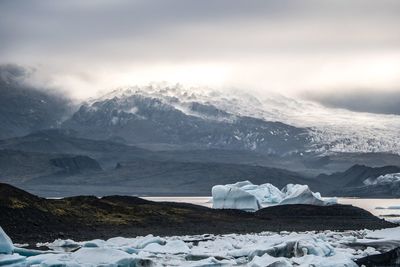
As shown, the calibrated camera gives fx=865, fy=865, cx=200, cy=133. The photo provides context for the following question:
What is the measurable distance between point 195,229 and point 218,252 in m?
18.8

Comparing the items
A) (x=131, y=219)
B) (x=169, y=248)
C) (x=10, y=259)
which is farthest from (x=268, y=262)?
(x=131, y=219)

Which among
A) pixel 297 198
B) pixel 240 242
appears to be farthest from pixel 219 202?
pixel 240 242

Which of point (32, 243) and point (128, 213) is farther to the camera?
point (128, 213)

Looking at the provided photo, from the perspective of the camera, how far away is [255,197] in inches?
3492

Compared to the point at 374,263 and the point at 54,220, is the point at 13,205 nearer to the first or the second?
the point at 54,220

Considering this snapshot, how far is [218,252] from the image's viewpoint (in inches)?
1510

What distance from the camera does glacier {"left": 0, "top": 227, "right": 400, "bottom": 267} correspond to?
32188 mm

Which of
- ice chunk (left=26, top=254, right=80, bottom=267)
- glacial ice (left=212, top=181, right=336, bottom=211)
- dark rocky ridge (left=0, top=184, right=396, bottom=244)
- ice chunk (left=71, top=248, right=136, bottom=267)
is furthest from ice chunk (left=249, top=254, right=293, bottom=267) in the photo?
glacial ice (left=212, top=181, right=336, bottom=211)

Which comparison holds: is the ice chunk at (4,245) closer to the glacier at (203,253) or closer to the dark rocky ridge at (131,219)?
the glacier at (203,253)

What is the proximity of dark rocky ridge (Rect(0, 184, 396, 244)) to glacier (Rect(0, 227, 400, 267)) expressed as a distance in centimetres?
681

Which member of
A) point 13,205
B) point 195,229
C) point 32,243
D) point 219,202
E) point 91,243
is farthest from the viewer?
point 219,202

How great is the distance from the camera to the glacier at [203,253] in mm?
32188

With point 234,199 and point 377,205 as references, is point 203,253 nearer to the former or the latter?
point 234,199

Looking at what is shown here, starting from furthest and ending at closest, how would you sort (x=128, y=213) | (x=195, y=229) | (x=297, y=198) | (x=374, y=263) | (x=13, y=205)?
(x=297, y=198) → (x=128, y=213) → (x=195, y=229) → (x=13, y=205) → (x=374, y=263)
